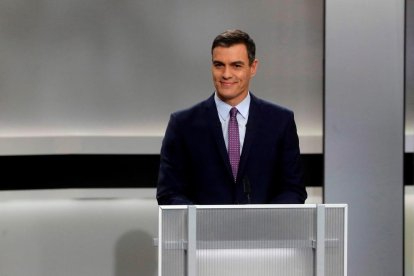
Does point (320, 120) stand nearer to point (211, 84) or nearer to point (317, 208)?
point (211, 84)

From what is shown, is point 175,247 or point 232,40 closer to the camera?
point 175,247

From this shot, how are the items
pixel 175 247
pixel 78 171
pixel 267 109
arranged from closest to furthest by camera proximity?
pixel 175 247, pixel 267 109, pixel 78 171

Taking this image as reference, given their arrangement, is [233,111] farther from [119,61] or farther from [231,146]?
[119,61]

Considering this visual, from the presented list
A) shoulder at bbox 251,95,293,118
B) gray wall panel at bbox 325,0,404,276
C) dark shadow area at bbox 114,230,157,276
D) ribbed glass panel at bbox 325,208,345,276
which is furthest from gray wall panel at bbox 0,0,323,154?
ribbed glass panel at bbox 325,208,345,276

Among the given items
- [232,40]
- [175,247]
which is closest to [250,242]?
[175,247]

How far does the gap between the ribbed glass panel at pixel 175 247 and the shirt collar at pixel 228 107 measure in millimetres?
813

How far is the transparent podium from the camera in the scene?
7.09 ft

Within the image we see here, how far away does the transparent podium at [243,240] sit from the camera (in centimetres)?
216

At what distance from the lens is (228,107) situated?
291 centimetres

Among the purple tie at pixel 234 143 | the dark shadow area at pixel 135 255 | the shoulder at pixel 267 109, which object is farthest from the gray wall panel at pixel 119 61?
the purple tie at pixel 234 143

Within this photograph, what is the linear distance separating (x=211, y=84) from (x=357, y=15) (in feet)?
2.60

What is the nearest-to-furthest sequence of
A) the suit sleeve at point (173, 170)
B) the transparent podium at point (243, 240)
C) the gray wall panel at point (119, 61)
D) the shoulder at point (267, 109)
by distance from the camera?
the transparent podium at point (243, 240) → the suit sleeve at point (173, 170) → the shoulder at point (267, 109) → the gray wall panel at point (119, 61)

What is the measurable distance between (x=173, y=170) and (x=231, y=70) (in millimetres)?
396

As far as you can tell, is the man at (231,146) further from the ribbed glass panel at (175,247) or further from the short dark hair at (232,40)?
the ribbed glass panel at (175,247)
